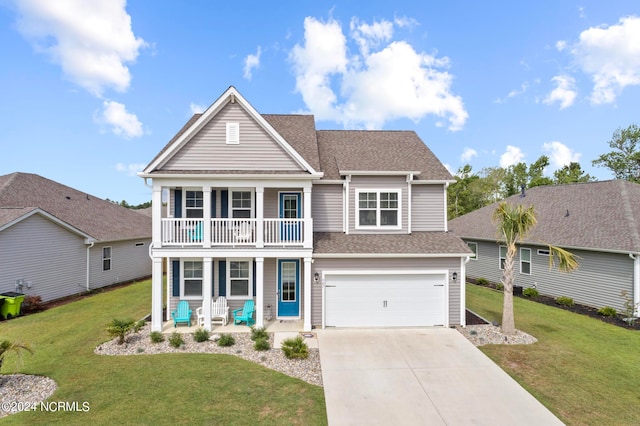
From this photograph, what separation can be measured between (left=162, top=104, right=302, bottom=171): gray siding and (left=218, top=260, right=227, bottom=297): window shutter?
3872 mm

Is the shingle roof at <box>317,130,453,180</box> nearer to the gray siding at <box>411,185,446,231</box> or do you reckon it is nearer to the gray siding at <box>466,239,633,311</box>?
the gray siding at <box>411,185,446,231</box>

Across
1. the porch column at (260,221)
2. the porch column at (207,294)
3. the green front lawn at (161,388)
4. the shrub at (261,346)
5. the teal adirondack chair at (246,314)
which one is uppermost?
the porch column at (260,221)

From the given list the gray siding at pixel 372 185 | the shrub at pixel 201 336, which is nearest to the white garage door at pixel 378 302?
the gray siding at pixel 372 185

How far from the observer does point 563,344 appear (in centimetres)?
973

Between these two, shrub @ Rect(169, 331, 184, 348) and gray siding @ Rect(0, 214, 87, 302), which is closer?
shrub @ Rect(169, 331, 184, 348)

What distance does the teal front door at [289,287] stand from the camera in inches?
471

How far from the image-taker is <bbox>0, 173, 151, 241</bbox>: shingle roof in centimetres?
1725

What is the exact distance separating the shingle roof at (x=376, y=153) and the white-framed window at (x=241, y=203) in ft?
11.2

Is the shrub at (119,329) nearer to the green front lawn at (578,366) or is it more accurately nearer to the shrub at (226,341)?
the shrub at (226,341)

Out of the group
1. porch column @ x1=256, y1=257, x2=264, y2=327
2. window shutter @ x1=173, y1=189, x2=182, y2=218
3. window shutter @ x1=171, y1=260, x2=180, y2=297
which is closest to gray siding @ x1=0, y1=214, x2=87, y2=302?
window shutter @ x1=171, y1=260, x2=180, y2=297

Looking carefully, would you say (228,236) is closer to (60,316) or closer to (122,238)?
(60,316)

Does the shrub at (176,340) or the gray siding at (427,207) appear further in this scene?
the gray siding at (427,207)

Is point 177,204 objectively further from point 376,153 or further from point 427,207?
point 427,207

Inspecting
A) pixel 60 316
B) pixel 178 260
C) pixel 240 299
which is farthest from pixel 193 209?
pixel 60 316
